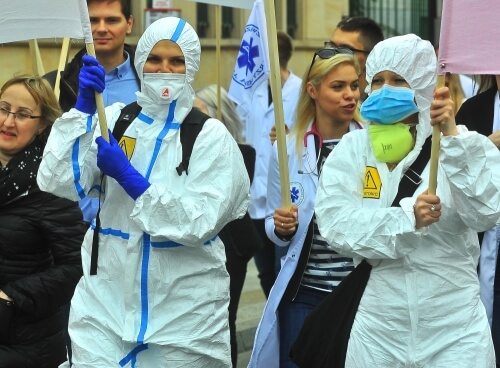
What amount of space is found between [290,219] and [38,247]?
1.11m

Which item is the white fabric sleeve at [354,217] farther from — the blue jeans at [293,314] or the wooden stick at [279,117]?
the blue jeans at [293,314]

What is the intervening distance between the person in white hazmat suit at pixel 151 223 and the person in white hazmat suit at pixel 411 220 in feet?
1.56

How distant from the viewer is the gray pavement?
386 inches

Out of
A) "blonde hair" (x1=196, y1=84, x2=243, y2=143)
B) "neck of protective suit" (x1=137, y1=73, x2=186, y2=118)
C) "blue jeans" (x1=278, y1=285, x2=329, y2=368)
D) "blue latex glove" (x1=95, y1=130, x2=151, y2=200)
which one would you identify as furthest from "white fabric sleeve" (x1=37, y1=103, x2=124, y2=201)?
"blonde hair" (x1=196, y1=84, x2=243, y2=143)

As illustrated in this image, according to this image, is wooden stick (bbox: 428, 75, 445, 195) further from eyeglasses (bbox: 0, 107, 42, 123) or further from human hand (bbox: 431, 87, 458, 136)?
eyeglasses (bbox: 0, 107, 42, 123)

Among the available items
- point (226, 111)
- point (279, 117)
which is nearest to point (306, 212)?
point (279, 117)

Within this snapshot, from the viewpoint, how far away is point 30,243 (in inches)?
239

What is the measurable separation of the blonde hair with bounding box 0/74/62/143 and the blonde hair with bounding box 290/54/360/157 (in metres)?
1.12

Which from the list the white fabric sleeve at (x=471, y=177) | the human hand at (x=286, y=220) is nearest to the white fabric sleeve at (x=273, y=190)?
the human hand at (x=286, y=220)

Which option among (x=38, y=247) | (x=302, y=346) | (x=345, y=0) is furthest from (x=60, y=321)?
(x=345, y=0)

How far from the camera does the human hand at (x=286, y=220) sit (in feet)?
19.9

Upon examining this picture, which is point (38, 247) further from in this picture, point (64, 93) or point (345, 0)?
point (345, 0)

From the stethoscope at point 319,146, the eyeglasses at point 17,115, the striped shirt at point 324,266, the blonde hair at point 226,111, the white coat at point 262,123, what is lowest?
the white coat at point 262,123

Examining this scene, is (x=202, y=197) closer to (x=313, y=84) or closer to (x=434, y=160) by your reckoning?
(x=434, y=160)
